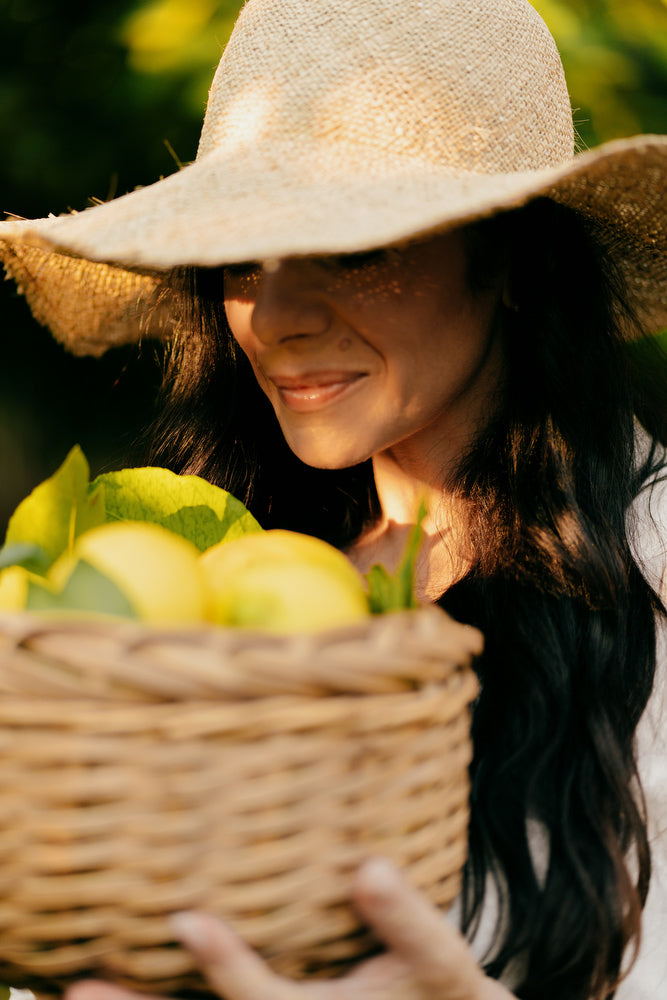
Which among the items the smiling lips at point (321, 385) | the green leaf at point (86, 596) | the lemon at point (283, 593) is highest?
the green leaf at point (86, 596)

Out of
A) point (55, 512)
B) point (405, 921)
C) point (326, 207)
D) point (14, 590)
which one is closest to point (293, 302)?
point (326, 207)

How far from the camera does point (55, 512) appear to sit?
643mm

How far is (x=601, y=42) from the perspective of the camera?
1.58 meters

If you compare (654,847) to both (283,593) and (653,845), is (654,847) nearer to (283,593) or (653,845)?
(653,845)

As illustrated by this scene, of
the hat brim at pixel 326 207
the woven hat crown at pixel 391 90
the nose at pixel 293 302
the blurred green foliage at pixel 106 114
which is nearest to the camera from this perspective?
the hat brim at pixel 326 207

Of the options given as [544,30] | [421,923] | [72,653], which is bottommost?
[421,923]

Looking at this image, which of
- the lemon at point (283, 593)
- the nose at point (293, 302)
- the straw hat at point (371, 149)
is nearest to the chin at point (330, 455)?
the nose at point (293, 302)

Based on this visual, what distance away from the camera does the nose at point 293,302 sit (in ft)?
3.07

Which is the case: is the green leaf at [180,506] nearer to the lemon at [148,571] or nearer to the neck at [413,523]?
the lemon at [148,571]

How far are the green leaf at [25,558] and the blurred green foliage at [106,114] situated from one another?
1.04 metres

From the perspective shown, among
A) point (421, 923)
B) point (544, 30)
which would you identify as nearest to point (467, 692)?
point (421, 923)

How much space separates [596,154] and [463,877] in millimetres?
635

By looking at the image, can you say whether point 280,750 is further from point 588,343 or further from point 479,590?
point 588,343

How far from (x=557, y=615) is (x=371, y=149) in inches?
19.4
